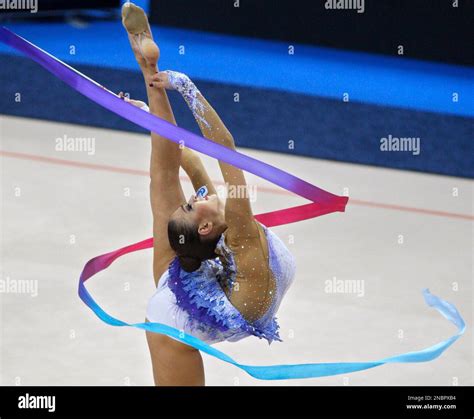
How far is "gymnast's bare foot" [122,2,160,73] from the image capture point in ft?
11.9

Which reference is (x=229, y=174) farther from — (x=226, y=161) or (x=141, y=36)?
(x=141, y=36)

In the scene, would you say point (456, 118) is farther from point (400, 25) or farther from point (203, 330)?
point (203, 330)

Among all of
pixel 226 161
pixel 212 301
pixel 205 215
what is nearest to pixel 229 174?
pixel 226 161

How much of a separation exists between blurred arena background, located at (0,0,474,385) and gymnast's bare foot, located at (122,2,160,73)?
2107 mm

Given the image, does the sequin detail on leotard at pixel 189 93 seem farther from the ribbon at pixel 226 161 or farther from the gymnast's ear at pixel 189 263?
the gymnast's ear at pixel 189 263

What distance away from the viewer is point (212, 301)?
12.2ft

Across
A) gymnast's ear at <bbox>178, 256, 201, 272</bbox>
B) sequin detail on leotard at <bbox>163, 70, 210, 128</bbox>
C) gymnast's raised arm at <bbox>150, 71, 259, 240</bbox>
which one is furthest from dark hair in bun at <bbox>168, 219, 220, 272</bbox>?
sequin detail on leotard at <bbox>163, 70, 210, 128</bbox>

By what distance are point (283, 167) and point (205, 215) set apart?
4089 mm

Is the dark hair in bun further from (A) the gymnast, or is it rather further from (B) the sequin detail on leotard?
(B) the sequin detail on leotard

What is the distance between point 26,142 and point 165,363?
460 cm

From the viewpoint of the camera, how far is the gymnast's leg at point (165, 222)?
3.76 metres

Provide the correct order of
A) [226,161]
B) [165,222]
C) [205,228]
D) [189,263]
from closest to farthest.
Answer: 1. [226,161]
2. [205,228]
3. [189,263]
4. [165,222]

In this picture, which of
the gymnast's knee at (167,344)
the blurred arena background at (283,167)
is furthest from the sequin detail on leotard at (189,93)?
the blurred arena background at (283,167)

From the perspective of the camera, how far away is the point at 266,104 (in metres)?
8.26
